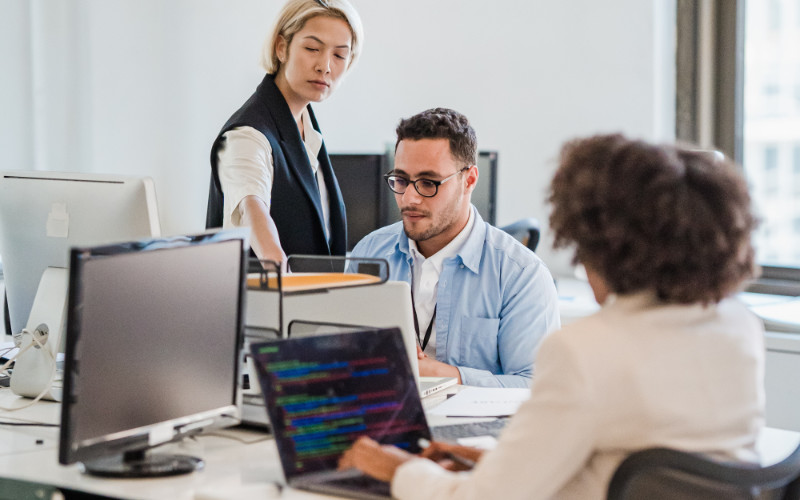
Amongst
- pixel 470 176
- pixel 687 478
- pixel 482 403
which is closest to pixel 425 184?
pixel 470 176

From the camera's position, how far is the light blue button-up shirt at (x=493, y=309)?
211cm

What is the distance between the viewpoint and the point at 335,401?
1.38 meters

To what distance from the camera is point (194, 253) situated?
145cm

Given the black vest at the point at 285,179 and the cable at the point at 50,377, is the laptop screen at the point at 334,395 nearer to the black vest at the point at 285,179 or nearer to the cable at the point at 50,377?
the cable at the point at 50,377

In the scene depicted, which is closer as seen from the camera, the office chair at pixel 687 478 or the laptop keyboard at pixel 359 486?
the office chair at pixel 687 478

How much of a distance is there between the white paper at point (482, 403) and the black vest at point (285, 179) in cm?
75

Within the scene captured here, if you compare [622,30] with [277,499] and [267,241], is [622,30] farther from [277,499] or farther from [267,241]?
[277,499]

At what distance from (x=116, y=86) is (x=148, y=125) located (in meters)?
0.22

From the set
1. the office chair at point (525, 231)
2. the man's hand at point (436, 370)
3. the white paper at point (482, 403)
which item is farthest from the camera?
the office chair at point (525, 231)

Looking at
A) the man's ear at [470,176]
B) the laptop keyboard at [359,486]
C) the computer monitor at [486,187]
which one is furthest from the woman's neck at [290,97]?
the laptop keyboard at [359,486]

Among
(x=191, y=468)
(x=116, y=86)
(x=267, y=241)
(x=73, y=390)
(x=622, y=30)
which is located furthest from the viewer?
(x=116, y=86)

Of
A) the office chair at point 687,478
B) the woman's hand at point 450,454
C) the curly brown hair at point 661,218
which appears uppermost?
the curly brown hair at point 661,218

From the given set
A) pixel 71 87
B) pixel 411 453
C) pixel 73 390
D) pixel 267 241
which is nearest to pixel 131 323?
pixel 73 390

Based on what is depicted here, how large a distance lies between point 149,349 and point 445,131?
108cm
